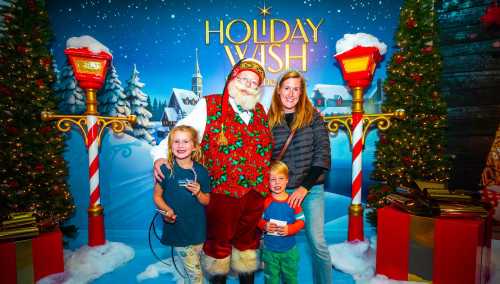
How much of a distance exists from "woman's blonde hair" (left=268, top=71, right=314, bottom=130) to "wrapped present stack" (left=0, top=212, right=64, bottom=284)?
2.65m

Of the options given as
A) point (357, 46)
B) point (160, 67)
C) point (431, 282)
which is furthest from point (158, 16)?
point (431, 282)

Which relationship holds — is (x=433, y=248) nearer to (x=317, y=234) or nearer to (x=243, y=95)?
(x=317, y=234)

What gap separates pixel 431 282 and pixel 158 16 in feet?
15.9

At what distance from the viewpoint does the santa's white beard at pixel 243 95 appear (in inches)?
84.4

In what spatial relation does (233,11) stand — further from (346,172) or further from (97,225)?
(97,225)

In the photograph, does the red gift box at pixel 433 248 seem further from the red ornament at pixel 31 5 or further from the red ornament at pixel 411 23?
the red ornament at pixel 31 5

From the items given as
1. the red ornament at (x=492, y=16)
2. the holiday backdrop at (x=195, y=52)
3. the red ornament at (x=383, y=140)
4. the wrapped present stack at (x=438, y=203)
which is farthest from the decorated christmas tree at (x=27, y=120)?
the red ornament at (x=492, y=16)

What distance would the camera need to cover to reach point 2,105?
10.7 ft

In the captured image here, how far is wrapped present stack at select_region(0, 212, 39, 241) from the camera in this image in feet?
8.61

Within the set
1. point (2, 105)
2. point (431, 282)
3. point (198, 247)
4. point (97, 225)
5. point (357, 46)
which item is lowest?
point (431, 282)

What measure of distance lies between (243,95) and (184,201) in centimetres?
94

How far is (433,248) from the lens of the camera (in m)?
2.57

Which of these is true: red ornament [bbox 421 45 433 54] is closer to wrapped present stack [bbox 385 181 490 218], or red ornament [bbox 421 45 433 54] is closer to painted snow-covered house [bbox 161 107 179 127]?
wrapped present stack [bbox 385 181 490 218]

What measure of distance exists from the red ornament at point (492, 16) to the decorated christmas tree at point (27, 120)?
579cm
